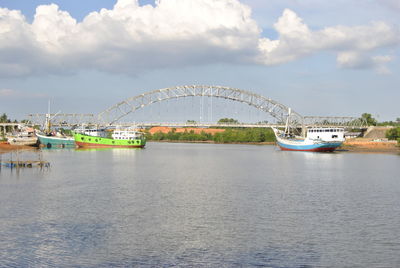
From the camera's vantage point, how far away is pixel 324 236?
67.0 ft

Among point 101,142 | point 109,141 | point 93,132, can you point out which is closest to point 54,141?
point 93,132

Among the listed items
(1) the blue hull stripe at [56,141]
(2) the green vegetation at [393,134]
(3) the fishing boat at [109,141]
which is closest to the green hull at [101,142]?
(3) the fishing boat at [109,141]

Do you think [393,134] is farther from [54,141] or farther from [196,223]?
[196,223]

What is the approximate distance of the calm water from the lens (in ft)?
56.6

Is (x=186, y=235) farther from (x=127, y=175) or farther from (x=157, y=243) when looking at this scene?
(x=127, y=175)

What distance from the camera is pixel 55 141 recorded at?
114 m

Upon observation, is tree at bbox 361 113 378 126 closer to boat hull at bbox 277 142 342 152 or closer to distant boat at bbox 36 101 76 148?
boat hull at bbox 277 142 342 152

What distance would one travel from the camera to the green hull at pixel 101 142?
105m

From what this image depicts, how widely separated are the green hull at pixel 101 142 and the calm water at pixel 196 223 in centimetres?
6565

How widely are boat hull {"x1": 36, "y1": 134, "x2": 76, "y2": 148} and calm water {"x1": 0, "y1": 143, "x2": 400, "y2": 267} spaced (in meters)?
75.4

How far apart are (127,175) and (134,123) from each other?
285 feet

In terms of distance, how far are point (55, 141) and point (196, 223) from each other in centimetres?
9774

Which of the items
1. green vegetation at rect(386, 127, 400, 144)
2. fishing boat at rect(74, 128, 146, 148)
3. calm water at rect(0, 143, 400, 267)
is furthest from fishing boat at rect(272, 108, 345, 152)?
calm water at rect(0, 143, 400, 267)

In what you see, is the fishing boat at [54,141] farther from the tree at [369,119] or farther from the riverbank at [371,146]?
the tree at [369,119]
